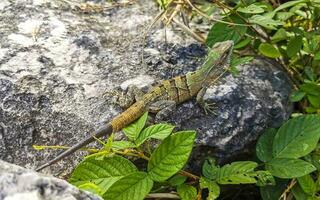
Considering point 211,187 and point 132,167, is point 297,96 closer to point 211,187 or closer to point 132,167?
point 211,187

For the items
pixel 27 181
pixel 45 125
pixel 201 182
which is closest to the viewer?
pixel 27 181

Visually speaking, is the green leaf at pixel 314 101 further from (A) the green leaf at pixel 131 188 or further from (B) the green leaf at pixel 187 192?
(A) the green leaf at pixel 131 188

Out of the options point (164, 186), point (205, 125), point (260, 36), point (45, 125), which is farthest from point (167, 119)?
point (260, 36)

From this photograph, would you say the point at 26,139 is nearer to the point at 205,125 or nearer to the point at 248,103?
the point at 205,125

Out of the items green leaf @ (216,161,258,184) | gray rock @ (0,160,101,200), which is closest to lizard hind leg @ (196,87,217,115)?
green leaf @ (216,161,258,184)

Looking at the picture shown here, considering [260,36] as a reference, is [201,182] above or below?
below

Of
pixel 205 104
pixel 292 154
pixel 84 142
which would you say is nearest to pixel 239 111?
pixel 205 104

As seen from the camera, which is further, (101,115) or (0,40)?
(0,40)
